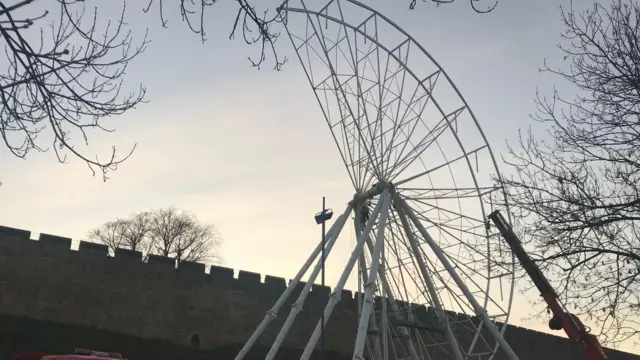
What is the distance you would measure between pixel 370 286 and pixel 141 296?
9989 mm

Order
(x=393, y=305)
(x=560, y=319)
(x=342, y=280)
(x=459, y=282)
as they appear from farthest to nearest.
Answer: (x=560, y=319)
(x=393, y=305)
(x=459, y=282)
(x=342, y=280)

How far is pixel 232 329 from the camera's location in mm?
21234

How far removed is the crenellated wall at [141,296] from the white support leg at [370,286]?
3.85 metres

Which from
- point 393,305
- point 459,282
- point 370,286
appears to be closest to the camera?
point 370,286

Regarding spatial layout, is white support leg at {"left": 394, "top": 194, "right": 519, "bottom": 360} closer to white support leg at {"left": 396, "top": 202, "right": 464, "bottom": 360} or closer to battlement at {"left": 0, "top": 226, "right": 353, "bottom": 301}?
white support leg at {"left": 396, "top": 202, "right": 464, "bottom": 360}

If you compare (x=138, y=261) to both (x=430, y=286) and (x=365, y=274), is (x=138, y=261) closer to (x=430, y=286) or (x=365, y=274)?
(x=365, y=274)

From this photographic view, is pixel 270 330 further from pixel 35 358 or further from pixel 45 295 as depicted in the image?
pixel 35 358

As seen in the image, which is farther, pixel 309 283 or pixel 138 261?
pixel 138 261

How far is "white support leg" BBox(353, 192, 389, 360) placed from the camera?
1155 cm

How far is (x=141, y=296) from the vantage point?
1975 centimetres

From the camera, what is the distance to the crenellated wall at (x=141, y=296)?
17828 millimetres

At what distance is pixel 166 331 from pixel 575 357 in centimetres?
2141

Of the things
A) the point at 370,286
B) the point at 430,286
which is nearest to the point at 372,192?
the point at 430,286

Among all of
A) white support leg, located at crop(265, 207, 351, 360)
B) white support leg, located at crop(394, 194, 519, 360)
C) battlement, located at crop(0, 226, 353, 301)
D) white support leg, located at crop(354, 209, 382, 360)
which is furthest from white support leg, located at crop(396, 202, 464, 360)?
battlement, located at crop(0, 226, 353, 301)
